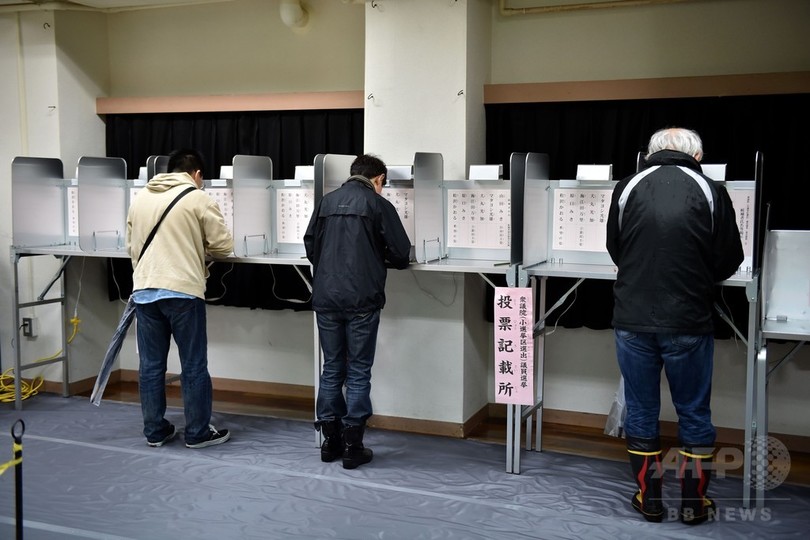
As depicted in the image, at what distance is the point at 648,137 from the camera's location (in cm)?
377

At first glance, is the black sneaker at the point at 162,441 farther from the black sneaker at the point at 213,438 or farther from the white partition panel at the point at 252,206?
the white partition panel at the point at 252,206

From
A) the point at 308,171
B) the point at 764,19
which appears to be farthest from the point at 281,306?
the point at 764,19

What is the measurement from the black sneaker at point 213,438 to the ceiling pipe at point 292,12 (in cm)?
231

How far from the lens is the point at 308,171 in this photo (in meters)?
3.93

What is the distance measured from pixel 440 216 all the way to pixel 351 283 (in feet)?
2.30

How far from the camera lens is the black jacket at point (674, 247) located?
104 inches

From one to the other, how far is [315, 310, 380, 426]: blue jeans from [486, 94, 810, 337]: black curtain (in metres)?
1.13

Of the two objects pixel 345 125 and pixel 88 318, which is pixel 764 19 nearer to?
pixel 345 125

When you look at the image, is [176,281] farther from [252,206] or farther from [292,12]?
[292,12]

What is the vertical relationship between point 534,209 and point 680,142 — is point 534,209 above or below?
below

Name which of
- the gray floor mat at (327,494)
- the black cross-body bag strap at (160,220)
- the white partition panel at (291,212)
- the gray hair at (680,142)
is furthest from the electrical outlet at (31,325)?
the gray hair at (680,142)

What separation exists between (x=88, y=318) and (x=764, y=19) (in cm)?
420

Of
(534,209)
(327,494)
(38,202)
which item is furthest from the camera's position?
(38,202)

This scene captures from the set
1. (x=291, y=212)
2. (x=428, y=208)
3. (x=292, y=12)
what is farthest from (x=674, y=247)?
(x=292, y=12)
